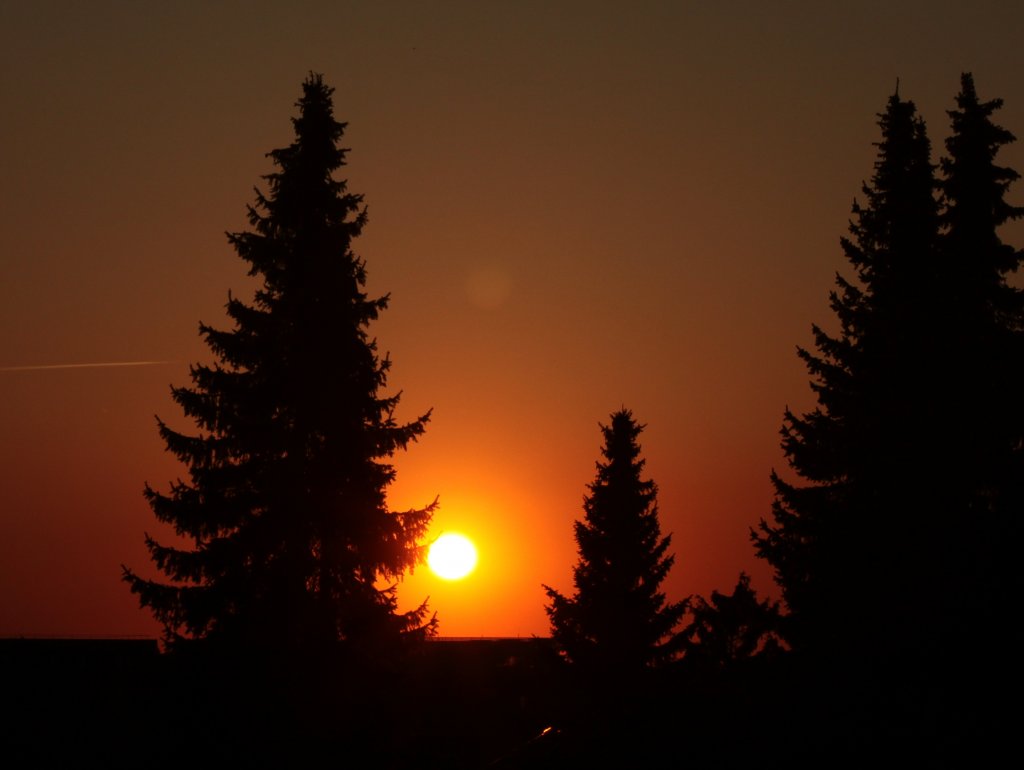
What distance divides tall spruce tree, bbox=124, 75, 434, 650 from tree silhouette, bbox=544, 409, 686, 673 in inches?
706

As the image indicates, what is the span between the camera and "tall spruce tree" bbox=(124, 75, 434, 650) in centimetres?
2548

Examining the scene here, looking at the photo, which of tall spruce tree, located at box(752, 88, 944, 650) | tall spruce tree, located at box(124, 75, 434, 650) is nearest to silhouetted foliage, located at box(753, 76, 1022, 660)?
tall spruce tree, located at box(752, 88, 944, 650)

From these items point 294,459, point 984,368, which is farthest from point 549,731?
point 984,368

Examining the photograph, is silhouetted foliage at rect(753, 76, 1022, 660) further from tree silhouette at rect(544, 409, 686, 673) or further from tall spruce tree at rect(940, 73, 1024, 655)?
tree silhouette at rect(544, 409, 686, 673)

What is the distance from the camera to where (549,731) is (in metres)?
26.9

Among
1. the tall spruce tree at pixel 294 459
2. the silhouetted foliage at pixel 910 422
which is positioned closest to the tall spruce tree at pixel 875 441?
the silhouetted foliage at pixel 910 422

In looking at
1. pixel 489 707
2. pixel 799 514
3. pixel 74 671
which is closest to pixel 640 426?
pixel 799 514

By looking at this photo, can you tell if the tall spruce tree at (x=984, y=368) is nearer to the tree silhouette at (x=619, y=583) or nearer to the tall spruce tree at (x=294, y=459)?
the tall spruce tree at (x=294, y=459)

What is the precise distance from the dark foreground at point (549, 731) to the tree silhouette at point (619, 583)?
12.5 metres

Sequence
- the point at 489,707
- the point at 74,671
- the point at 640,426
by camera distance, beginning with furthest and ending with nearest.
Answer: the point at 489,707
the point at 640,426
the point at 74,671

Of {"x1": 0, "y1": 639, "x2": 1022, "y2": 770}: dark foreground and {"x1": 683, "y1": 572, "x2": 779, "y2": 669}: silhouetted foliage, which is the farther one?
{"x1": 683, "y1": 572, "x2": 779, "y2": 669}: silhouetted foliage

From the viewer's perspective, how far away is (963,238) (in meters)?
29.2

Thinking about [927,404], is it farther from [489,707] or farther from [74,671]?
[489,707]

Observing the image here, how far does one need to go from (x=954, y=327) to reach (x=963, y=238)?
12.4 ft
